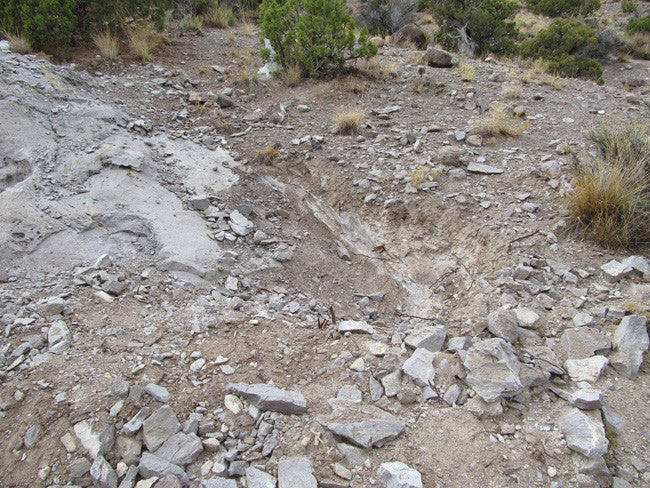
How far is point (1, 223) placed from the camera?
3406 mm

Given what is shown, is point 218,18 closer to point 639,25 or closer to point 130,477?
point 130,477

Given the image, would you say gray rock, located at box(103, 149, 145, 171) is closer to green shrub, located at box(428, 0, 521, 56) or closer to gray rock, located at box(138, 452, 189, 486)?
gray rock, located at box(138, 452, 189, 486)

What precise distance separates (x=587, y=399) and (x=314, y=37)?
6.94 m

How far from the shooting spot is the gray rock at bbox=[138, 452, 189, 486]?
76.7 inches

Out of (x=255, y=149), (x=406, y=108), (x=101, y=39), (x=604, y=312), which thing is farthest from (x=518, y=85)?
(x=101, y=39)

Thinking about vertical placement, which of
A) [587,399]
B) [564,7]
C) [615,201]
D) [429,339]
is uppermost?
[564,7]

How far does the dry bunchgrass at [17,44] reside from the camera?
588 centimetres

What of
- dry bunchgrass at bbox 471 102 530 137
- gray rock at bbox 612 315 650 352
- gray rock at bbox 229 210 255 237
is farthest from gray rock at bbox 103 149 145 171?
gray rock at bbox 612 315 650 352

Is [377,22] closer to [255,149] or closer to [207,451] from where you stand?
[255,149]

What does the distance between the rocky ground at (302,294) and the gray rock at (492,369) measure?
0.05 feet

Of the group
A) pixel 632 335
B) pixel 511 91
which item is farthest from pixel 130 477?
pixel 511 91

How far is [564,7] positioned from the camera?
18188 mm

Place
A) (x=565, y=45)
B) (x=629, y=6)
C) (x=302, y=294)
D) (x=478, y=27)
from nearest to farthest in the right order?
(x=302, y=294) < (x=478, y=27) < (x=565, y=45) < (x=629, y=6)

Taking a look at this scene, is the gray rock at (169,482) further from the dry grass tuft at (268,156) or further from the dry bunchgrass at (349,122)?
the dry bunchgrass at (349,122)
